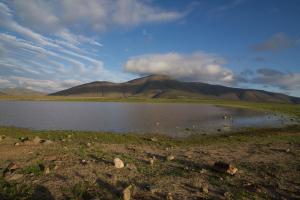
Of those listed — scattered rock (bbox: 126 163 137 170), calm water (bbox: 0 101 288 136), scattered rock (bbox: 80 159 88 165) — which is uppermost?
scattered rock (bbox: 80 159 88 165)

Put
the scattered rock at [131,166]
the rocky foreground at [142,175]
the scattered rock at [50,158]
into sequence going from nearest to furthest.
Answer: the rocky foreground at [142,175] → the scattered rock at [131,166] → the scattered rock at [50,158]

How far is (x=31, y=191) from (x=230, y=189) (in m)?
9.53

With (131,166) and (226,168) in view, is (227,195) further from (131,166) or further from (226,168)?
(131,166)

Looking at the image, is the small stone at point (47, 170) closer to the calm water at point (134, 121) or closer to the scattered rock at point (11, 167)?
the scattered rock at point (11, 167)

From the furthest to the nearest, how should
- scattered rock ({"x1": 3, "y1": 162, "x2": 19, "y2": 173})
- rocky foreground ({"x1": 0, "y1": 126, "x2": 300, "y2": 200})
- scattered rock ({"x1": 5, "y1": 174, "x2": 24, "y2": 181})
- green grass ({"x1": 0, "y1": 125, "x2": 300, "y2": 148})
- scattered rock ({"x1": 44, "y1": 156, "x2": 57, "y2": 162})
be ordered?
green grass ({"x1": 0, "y1": 125, "x2": 300, "y2": 148}) → scattered rock ({"x1": 44, "y1": 156, "x2": 57, "y2": 162}) → scattered rock ({"x1": 3, "y1": 162, "x2": 19, "y2": 173}) → scattered rock ({"x1": 5, "y1": 174, "x2": 24, "y2": 181}) → rocky foreground ({"x1": 0, "y1": 126, "x2": 300, "y2": 200})

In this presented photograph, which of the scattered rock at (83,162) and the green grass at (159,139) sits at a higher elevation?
the scattered rock at (83,162)

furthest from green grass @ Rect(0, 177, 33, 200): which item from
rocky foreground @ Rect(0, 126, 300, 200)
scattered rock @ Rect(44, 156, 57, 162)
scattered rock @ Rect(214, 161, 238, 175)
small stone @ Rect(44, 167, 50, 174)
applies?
scattered rock @ Rect(214, 161, 238, 175)

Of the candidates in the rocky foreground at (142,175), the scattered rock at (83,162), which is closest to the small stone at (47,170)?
the rocky foreground at (142,175)

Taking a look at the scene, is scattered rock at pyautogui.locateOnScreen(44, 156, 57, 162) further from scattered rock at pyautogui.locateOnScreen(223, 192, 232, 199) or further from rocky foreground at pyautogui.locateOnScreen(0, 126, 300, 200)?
scattered rock at pyautogui.locateOnScreen(223, 192, 232, 199)

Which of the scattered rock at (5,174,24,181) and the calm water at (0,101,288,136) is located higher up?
the scattered rock at (5,174,24,181)

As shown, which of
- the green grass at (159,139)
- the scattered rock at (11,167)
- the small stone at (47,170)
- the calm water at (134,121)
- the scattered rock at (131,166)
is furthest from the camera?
the calm water at (134,121)

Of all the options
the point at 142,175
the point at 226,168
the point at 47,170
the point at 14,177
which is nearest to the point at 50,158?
the point at 47,170

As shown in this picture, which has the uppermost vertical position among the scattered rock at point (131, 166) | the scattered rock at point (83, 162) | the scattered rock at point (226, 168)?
the scattered rock at point (226, 168)

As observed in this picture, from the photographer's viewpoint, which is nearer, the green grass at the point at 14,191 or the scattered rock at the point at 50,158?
the green grass at the point at 14,191
